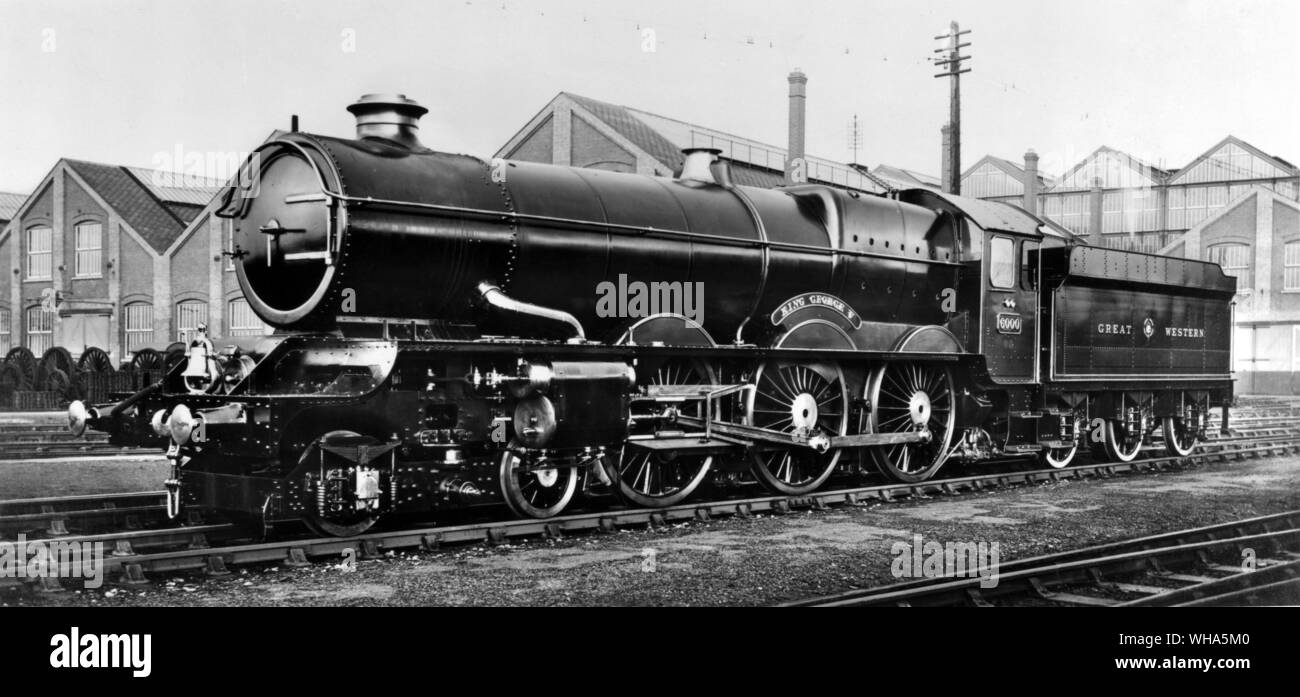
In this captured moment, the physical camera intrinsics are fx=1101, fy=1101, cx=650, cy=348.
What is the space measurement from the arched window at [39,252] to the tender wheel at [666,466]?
27.7 metres

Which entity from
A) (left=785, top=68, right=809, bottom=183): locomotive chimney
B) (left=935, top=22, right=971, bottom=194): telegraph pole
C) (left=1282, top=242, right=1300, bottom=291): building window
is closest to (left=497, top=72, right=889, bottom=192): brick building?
(left=935, top=22, right=971, bottom=194): telegraph pole

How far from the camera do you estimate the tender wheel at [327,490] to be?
7.98m

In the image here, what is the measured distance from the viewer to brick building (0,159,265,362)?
3172 centimetres

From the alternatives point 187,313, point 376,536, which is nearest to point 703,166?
point 376,536

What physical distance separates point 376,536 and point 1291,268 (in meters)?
34.8

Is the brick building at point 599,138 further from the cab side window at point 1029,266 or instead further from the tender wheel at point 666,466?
the tender wheel at point 666,466

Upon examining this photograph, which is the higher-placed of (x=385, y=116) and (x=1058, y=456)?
(x=385, y=116)

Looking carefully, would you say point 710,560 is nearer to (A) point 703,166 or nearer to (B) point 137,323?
(A) point 703,166

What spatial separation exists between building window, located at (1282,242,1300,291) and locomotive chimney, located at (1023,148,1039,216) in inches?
349

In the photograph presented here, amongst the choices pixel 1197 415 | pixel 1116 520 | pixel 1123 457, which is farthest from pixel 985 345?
pixel 1197 415

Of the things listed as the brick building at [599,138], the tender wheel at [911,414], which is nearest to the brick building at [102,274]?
the brick building at [599,138]

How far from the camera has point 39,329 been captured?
33125 millimetres

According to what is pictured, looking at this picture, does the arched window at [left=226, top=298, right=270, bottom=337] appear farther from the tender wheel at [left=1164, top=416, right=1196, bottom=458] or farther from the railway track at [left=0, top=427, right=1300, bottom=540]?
the tender wheel at [left=1164, top=416, right=1196, bottom=458]
